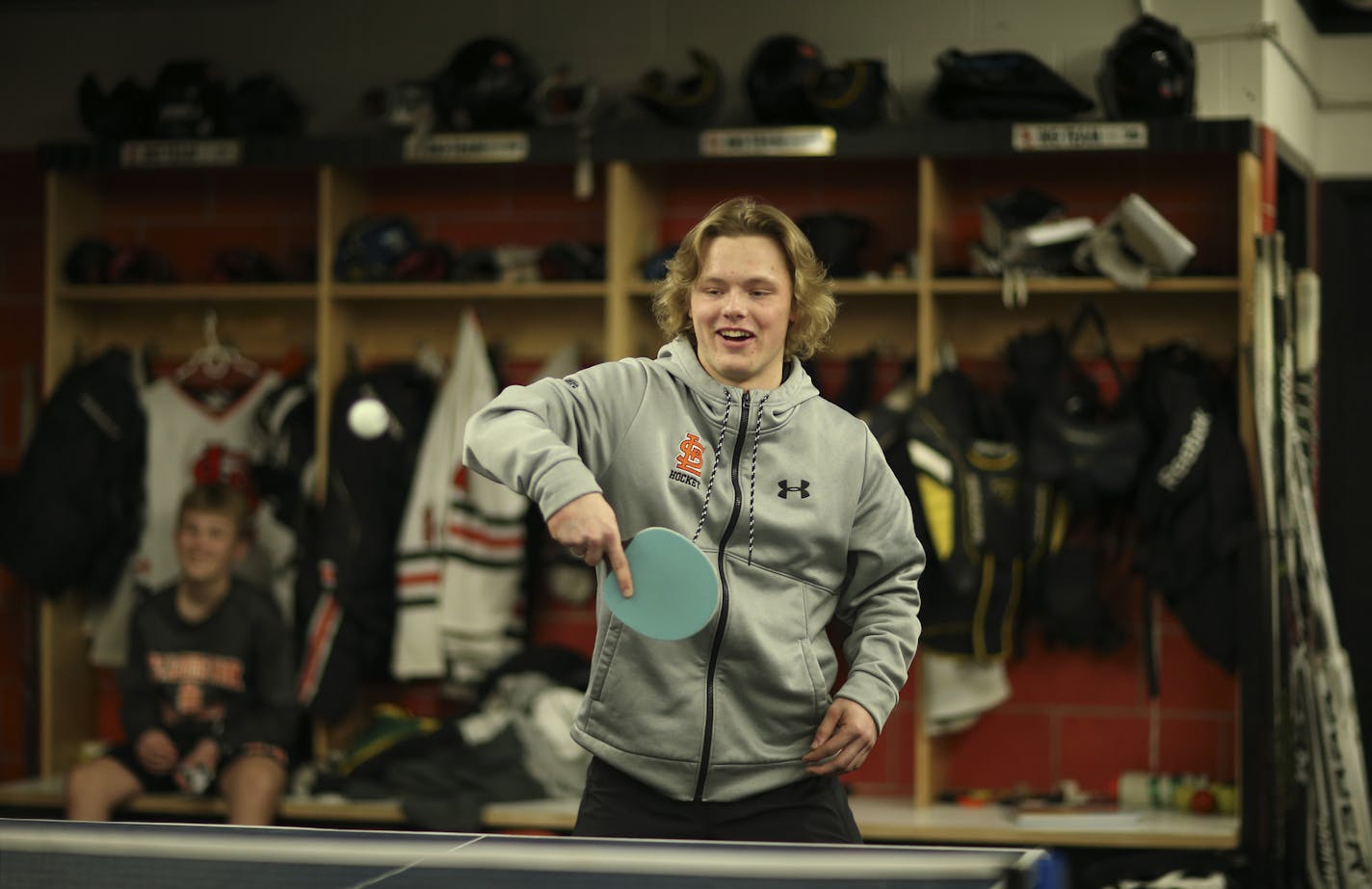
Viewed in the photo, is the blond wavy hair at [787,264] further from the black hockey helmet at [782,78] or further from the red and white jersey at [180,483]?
the red and white jersey at [180,483]

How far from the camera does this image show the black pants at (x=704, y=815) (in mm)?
2346

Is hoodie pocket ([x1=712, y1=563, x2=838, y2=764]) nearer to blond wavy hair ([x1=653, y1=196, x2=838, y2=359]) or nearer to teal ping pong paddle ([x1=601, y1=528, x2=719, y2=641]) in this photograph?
teal ping pong paddle ([x1=601, y1=528, x2=719, y2=641])

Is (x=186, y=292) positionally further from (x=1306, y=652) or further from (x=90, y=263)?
(x=1306, y=652)

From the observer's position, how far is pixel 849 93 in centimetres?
461

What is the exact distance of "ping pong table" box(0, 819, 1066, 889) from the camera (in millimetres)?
1660

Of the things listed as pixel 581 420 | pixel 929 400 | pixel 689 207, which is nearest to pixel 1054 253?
pixel 929 400

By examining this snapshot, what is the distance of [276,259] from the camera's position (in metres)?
5.43

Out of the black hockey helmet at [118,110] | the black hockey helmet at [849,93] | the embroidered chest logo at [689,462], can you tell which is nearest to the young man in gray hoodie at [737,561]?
the embroidered chest logo at [689,462]

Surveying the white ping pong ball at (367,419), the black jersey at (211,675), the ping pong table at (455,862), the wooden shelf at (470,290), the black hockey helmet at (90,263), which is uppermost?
the black hockey helmet at (90,263)

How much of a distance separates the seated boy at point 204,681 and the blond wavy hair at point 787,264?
2.55 meters

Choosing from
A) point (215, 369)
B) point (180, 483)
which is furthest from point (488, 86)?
point (180, 483)

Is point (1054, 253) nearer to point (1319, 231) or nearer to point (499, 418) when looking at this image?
point (1319, 231)

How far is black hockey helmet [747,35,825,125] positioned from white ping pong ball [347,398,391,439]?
1.34 m

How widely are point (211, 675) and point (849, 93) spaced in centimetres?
231
